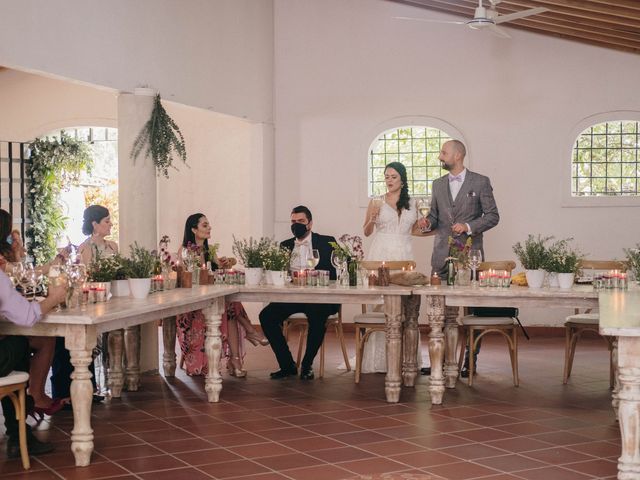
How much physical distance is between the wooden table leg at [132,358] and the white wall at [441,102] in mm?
4241

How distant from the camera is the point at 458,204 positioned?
8.23 m

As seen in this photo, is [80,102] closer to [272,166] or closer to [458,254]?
[272,166]

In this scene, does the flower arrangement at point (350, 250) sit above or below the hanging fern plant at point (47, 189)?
below

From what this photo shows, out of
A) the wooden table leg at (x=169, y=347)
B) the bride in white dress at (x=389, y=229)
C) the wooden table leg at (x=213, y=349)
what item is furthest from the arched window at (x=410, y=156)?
the wooden table leg at (x=213, y=349)

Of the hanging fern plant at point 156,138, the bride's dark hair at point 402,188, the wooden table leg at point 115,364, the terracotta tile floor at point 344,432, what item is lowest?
the terracotta tile floor at point 344,432

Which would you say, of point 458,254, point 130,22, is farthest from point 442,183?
point 130,22

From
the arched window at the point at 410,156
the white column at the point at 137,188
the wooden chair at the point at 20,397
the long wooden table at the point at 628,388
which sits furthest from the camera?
the arched window at the point at 410,156

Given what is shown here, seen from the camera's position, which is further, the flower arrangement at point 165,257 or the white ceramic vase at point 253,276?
the white ceramic vase at point 253,276

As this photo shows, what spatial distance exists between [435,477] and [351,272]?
255cm

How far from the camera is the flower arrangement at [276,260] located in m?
7.38

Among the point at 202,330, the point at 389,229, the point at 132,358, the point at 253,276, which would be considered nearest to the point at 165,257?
the point at 253,276

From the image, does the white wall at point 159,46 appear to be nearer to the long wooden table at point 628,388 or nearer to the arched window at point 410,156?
the arched window at point 410,156

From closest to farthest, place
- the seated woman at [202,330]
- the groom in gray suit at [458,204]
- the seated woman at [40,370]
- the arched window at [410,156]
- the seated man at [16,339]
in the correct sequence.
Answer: the seated man at [16,339] → the seated woman at [40,370] → the seated woman at [202,330] → the groom in gray suit at [458,204] → the arched window at [410,156]

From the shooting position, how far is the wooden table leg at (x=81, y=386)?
5.12m
